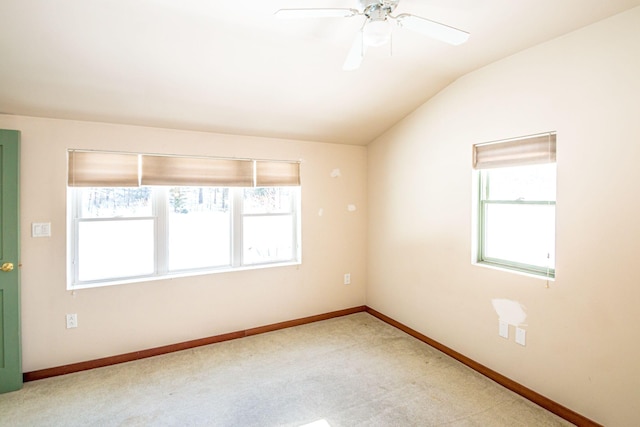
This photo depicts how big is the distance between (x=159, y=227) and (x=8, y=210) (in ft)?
3.63

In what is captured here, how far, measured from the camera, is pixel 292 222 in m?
3.94

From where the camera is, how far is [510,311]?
256cm

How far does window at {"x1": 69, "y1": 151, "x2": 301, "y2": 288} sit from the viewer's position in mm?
2932

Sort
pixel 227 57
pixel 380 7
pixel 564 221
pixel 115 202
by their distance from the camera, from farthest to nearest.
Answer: pixel 115 202
pixel 227 57
pixel 564 221
pixel 380 7

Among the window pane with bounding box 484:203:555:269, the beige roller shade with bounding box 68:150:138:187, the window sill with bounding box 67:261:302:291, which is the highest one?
the beige roller shade with bounding box 68:150:138:187

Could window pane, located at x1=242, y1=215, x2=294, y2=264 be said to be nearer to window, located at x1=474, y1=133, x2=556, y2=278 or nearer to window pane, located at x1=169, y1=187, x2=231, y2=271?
window pane, located at x1=169, y1=187, x2=231, y2=271

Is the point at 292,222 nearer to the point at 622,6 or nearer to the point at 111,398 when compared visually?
the point at 111,398

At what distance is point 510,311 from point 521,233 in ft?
2.10

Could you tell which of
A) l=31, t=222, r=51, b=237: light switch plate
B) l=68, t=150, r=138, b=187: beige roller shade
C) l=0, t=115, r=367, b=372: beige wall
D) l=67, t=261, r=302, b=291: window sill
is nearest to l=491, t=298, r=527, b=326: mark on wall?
l=0, t=115, r=367, b=372: beige wall

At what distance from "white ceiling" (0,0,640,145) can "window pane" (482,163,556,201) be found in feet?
3.04

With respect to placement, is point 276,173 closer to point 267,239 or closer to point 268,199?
point 268,199

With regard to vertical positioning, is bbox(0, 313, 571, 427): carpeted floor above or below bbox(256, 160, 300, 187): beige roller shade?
below

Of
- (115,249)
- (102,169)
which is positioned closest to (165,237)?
(115,249)

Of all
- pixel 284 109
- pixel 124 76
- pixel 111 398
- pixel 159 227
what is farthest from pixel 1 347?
pixel 284 109
